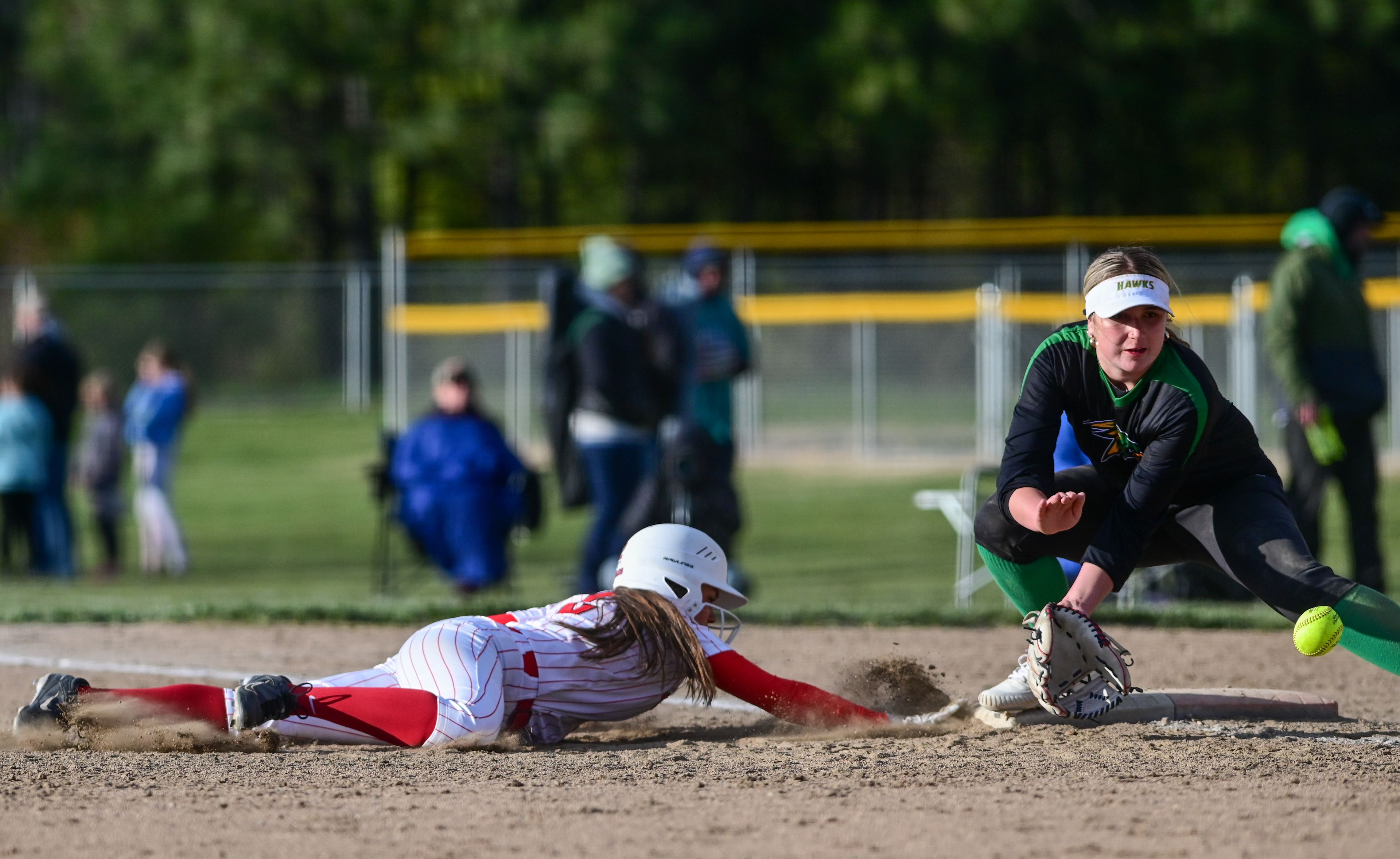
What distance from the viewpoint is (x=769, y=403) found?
765 inches

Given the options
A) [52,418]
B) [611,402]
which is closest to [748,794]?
[611,402]

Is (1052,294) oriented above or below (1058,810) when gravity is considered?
above

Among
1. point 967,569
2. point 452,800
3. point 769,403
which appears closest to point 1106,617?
point 967,569

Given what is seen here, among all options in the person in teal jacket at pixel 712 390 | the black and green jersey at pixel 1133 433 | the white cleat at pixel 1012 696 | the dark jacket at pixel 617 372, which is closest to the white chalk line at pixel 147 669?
the white cleat at pixel 1012 696

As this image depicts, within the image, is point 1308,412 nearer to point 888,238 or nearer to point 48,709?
point 48,709

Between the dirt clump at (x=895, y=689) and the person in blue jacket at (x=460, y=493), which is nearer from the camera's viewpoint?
the dirt clump at (x=895, y=689)

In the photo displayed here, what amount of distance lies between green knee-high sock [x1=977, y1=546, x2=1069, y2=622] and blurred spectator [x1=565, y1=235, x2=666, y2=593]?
411cm

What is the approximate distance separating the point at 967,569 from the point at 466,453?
319 centimetres

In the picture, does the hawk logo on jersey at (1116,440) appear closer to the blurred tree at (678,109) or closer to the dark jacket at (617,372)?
the dark jacket at (617,372)

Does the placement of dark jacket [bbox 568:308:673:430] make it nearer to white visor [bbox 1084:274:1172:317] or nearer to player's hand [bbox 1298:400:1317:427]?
player's hand [bbox 1298:400:1317:427]

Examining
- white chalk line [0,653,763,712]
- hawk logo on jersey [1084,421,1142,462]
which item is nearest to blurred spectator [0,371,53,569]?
white chalk line [0,653,763,712]

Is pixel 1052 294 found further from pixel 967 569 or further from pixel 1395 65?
pixel 1395 65

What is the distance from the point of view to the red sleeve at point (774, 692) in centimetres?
464

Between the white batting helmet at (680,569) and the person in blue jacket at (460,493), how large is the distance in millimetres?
4895
